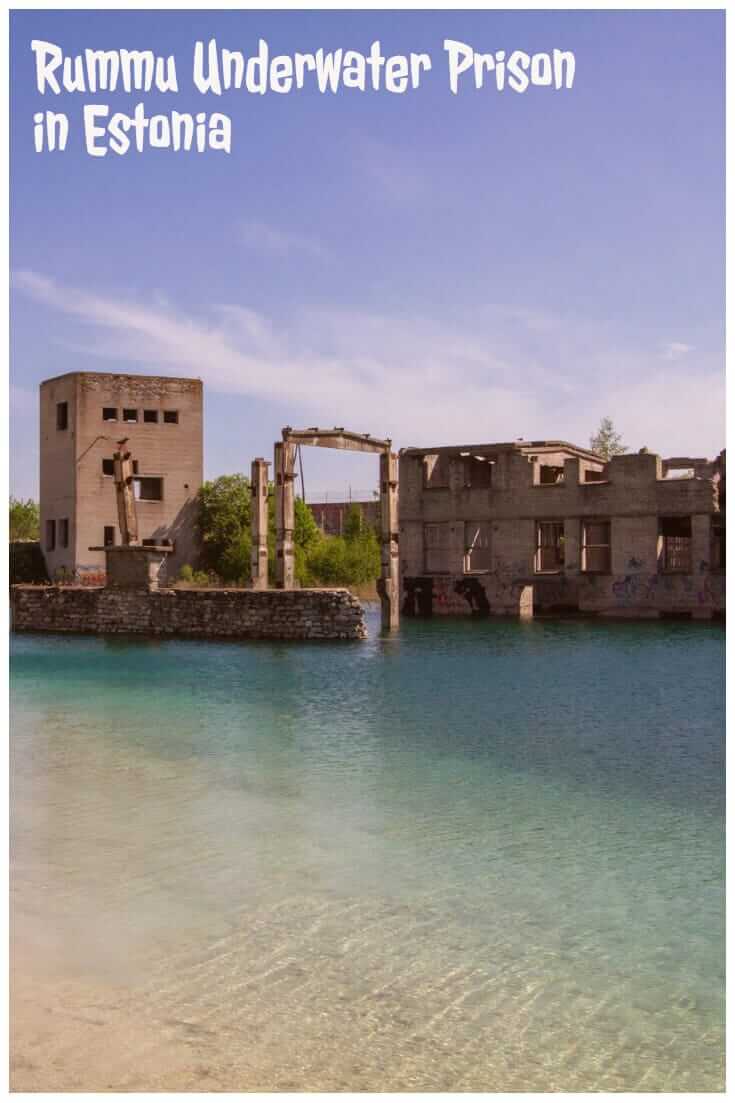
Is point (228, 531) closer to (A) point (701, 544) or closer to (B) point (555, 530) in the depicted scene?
(B) point (555, 530)

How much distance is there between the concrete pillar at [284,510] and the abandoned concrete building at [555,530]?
40.7ft

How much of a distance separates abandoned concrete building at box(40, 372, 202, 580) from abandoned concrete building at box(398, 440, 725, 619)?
8.10 m

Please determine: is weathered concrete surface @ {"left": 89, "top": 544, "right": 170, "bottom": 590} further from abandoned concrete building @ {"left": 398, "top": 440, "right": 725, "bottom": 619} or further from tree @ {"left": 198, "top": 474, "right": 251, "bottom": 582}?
abandoned concrete building @ {"left": 398, "top": 440, "right": 725, "bottom": 619}

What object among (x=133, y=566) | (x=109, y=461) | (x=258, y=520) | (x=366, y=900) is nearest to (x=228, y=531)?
(x=109, y=461)

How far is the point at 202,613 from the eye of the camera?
1054 inches

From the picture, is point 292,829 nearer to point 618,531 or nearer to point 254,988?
point 254,988

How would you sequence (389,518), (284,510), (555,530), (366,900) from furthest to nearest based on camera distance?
(555,530) → (389,518) → (284,510) → (366,900)

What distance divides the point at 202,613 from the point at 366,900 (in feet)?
67.0

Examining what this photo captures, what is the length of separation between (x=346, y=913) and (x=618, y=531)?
32054 millimetres

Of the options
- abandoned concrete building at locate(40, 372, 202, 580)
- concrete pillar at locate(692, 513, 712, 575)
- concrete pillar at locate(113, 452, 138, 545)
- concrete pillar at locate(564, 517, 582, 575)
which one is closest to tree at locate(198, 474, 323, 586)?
abandoned concrete building at locate(40, 372, 202, 580)

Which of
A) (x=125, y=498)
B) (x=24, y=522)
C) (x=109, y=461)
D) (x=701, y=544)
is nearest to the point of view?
(x=125, y=498)

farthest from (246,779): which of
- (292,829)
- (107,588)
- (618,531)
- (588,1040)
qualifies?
(618,531)

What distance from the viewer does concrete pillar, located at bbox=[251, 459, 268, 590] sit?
93.1 feet

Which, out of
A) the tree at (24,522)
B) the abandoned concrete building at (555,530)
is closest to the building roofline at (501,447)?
the abandoned concrete building at (555,530)
